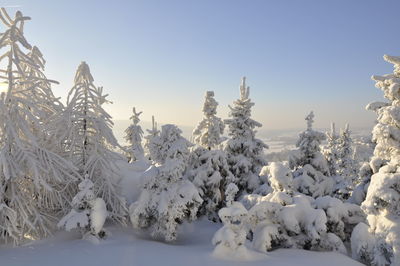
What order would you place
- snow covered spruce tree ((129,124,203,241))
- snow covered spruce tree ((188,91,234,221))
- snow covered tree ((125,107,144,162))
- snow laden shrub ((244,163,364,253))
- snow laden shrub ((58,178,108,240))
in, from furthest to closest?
snow covered tree ((125,107,144,162))
snow covered spruce tree ((188,91,234,221))
snow covered spruce tree ((129,124,203,241))
snow laden shrub ((244,163,364,253))
snow laden shrub ((58,178,108,240))

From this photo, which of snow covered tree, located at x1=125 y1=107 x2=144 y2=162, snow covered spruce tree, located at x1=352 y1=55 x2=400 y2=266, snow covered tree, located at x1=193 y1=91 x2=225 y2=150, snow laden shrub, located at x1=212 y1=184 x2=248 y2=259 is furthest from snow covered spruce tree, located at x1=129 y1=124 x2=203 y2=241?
snow covered tree, located at x1=125 y1=107 x2=144 y2=162

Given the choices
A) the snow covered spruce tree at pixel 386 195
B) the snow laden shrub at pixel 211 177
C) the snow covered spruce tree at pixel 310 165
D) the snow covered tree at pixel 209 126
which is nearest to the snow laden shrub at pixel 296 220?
the snow covered spruce tree at pixel 386 195

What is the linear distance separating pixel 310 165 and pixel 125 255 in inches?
559

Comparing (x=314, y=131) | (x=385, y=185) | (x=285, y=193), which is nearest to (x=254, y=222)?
(x=285, y=193)

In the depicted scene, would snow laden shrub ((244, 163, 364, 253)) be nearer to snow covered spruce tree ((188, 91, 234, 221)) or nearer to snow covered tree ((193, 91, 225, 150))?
snow covered spruce tree ((188, 91, 234, 221))

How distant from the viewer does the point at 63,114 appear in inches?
597

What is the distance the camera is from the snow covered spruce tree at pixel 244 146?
2331 cm

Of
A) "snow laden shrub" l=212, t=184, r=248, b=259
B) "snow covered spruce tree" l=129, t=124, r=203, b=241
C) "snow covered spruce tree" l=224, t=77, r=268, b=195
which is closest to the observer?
"snow laden shrub" l=212, t=184, r=248, b=259

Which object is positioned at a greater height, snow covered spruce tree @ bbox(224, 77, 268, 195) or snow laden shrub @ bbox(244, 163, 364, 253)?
snow covered spruce tree @ bbox(224, 77, 268, 195)

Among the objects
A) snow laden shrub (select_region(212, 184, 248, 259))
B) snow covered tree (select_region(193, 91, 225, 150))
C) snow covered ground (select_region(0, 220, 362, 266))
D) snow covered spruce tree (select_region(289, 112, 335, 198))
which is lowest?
snow covered ground (select_region(0, 220, 362, 266))

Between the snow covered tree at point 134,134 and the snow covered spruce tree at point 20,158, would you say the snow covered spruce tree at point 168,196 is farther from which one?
the snow covered tree at point 134,134

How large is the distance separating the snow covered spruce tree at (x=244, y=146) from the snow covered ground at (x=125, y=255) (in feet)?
33.2

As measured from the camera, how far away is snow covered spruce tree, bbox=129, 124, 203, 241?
14.8 m

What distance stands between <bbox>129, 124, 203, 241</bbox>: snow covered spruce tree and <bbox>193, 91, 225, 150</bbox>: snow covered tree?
810 cm
